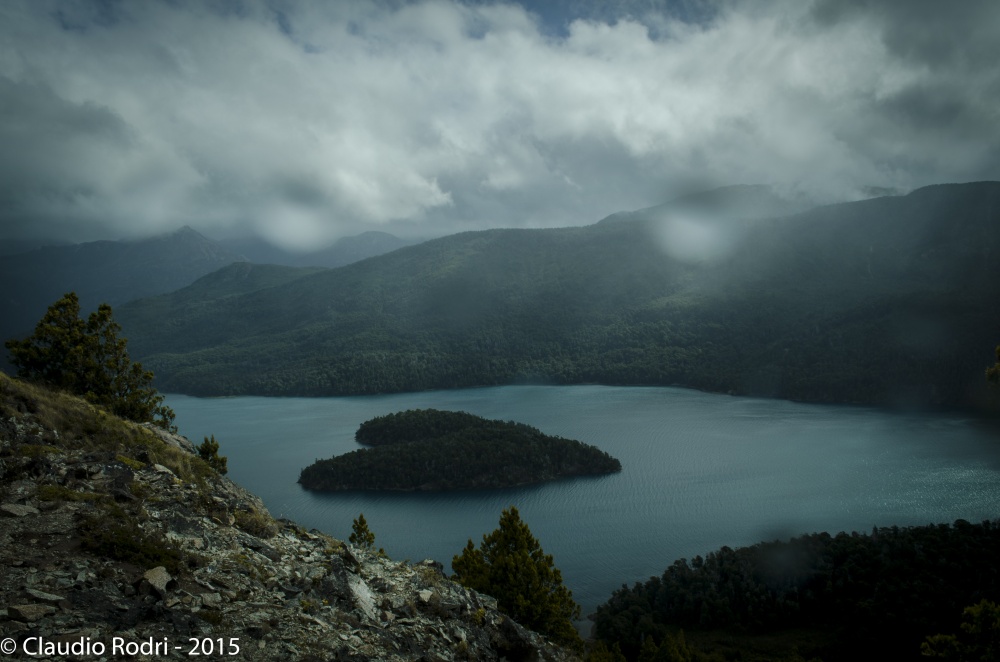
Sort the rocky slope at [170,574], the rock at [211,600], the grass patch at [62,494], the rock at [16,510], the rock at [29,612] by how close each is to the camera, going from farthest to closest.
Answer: the grass patch at [62,494], the rock at [16,510], the rock at [211,600], the rocky slope at [170,574], the rock at [29,612]

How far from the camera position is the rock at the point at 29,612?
883 centimetres

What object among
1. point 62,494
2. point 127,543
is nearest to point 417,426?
point 62,494

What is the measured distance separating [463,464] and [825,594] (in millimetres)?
60435

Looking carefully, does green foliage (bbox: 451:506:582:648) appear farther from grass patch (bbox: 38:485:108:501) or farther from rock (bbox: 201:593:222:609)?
grass patch (bbox: 38:485:108:501)

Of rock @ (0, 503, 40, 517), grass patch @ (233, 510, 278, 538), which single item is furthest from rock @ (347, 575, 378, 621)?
rock @ (0, 503, 40, 517)

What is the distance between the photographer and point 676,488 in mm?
91312

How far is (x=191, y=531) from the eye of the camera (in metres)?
13.0

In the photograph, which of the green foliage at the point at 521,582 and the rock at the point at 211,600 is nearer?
the rock at the point at 211,600

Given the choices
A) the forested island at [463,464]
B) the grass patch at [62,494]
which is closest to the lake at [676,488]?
the forested island at [463,464]

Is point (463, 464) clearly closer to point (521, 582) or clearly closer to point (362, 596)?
point (521, 582)

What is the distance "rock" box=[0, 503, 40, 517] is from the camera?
37.9 ft

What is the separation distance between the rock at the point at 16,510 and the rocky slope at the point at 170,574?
0.03m

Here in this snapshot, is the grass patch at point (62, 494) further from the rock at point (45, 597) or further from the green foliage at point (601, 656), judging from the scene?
the green foliage at point (601, 656)

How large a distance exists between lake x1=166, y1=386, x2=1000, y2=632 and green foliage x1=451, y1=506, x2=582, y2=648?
32582 millimetres
